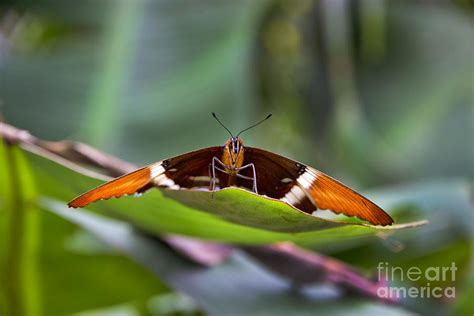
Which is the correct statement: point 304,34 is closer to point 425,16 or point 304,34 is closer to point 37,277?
point 425,16

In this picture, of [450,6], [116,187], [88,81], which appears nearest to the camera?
[116,187]

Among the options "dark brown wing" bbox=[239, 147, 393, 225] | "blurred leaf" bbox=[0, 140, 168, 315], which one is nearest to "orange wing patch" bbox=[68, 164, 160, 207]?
"dark brown wing" bbox=[239, 147, 393, 225]

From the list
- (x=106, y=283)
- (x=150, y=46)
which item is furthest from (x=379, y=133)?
(x=106, y=283)

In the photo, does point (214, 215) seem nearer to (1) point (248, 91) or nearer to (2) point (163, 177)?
(2) point (163, 177)

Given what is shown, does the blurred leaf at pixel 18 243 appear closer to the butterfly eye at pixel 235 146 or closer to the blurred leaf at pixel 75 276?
the blurred leaf at pixel 75 276

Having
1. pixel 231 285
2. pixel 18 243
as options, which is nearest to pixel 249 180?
pixel 231 285

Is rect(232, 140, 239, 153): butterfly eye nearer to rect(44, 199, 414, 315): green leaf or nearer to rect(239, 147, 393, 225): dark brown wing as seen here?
rect(239, 147, 393, 225): dark brown wing

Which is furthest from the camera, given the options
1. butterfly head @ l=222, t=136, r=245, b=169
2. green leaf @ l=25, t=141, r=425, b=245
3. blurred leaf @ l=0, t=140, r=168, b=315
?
blurred leaf @ l=0, t=140, r=168, b=315
